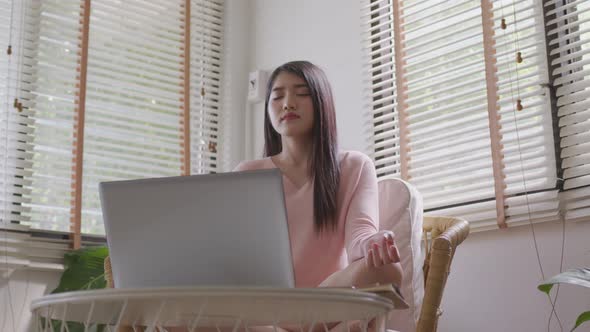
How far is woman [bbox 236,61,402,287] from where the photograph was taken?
6.23 ft

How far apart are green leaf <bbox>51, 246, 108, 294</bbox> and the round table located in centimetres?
168

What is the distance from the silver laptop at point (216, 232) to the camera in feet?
3.69

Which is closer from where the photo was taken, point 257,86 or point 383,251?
point 383,251

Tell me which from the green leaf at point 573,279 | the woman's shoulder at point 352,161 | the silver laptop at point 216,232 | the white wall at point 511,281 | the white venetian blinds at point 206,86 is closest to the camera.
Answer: the silver laptop at point 216,232

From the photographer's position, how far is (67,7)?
3078 mm

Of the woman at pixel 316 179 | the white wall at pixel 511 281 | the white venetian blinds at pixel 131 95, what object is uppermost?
the white venetian blinds at pixel 131 95

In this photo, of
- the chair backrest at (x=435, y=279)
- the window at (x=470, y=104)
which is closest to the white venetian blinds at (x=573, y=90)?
the window at (x=470, y=104)

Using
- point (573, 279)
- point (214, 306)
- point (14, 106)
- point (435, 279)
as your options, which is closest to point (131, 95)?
point (14, 106)

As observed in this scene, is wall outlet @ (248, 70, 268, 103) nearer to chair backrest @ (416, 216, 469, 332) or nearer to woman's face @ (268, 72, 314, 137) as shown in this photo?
woman's face @ (268, 72, 314, 137)

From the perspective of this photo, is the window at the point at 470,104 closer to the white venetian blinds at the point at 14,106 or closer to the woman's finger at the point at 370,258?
the woman's finger at the point at 370,258

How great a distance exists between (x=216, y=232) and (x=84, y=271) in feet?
5.92

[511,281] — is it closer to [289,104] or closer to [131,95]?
[289,104]

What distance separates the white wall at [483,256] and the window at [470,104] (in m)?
0.06

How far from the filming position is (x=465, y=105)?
2688mm
